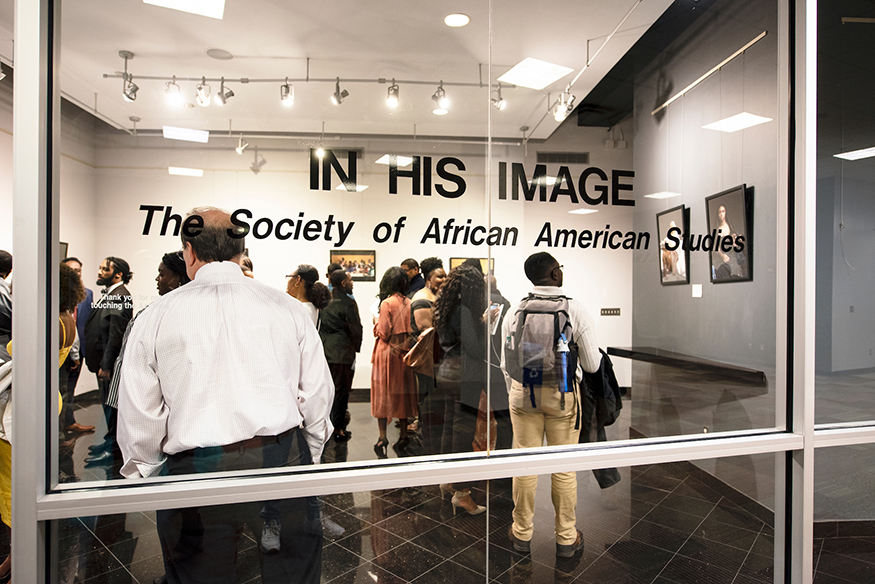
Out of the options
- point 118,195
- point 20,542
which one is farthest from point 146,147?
point 20,542

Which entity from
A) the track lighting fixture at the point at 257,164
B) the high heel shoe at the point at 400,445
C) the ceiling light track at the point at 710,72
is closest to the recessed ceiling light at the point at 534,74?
the ceiling light track at the point at 710,72

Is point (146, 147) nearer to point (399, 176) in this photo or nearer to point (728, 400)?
point (399, 176)

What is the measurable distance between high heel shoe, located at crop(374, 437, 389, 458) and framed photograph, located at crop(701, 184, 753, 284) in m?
1.74

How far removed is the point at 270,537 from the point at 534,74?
6.88ft

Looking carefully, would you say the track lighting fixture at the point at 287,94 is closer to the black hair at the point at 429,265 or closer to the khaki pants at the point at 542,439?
the black hair at the point at 429,265

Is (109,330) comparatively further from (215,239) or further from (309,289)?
(309,289)

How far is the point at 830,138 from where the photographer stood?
2.63 m

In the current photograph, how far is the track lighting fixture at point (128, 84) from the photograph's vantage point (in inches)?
67.0

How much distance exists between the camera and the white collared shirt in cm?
161

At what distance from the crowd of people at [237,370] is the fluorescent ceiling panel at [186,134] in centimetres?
27

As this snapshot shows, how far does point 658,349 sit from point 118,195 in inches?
91.9

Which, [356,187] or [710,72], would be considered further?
[710,72]

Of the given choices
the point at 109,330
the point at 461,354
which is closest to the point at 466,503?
the point at 461,354

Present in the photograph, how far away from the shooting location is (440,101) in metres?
2.00
